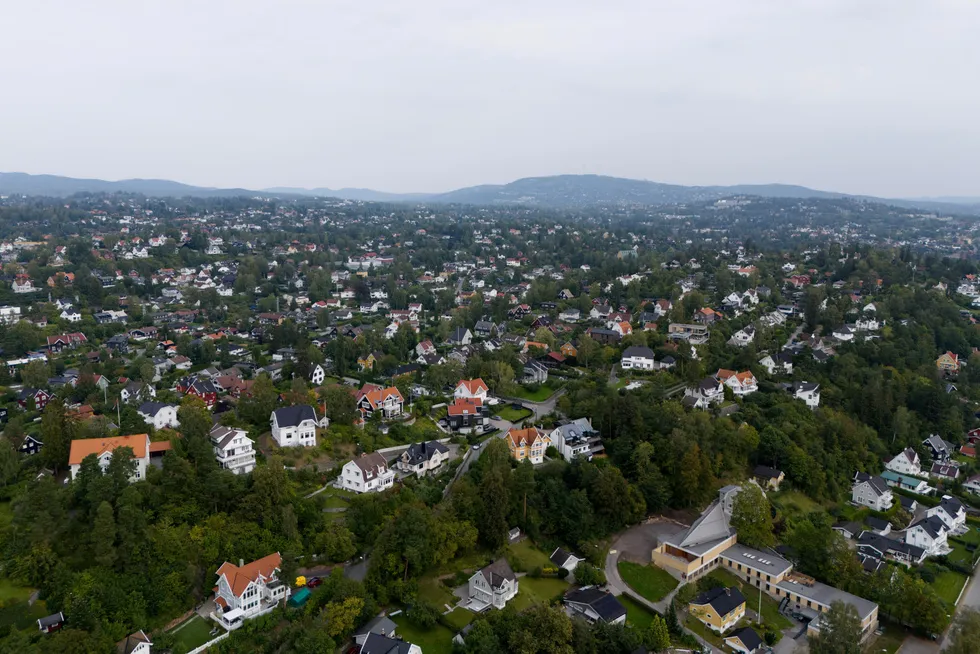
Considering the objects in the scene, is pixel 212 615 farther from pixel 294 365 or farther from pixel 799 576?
pixel 799 576

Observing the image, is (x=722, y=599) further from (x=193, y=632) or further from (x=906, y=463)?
(x=906, y=463)

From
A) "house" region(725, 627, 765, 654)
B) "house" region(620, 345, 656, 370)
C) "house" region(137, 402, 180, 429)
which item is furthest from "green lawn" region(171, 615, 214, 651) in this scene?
"house" region(620, 345, 656, 370)

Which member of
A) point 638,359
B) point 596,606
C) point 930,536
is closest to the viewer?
point 596,606

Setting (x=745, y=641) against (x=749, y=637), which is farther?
(x=749, y=637)

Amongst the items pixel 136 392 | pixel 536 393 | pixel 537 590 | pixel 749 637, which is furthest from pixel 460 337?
pixel 749 637

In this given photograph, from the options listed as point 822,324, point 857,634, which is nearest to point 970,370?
point 822,324

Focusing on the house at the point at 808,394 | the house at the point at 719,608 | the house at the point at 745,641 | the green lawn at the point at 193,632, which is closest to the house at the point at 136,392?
the green lawn at the point at 193,632

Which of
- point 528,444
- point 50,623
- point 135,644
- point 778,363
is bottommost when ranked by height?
point 135,644
